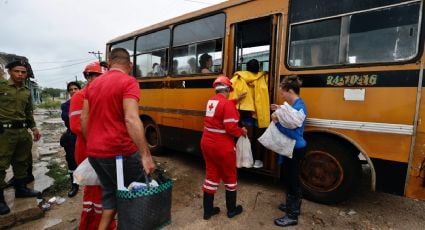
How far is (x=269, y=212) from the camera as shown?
3.58 metres

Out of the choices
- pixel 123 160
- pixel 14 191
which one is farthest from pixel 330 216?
pixel 14 191

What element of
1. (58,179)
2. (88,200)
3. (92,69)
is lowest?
(58,179)

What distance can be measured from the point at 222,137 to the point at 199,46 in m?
2.34

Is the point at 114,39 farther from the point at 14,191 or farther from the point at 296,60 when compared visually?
the point at 296,60

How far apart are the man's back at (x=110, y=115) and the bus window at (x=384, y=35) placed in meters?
2.63

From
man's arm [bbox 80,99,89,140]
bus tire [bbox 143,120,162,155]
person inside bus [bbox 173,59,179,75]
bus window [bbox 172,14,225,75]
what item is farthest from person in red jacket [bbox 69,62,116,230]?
bus tire [bbox 143,120,162,155]

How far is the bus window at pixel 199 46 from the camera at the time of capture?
15.1ft

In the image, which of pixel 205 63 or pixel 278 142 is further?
pixel 205 63

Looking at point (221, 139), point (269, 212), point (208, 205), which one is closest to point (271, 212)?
point (269, 212)

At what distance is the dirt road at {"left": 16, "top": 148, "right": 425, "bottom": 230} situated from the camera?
330 centimetres

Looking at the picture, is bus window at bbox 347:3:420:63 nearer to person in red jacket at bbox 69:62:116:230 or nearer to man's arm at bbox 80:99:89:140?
man's arm at bbox 80:99:89:140

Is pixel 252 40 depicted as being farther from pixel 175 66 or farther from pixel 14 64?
pixel 14 64

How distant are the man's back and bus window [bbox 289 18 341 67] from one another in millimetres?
2382

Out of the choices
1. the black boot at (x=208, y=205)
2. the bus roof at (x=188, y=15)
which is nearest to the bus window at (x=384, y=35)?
the bus roof at (x=188, y=15)
